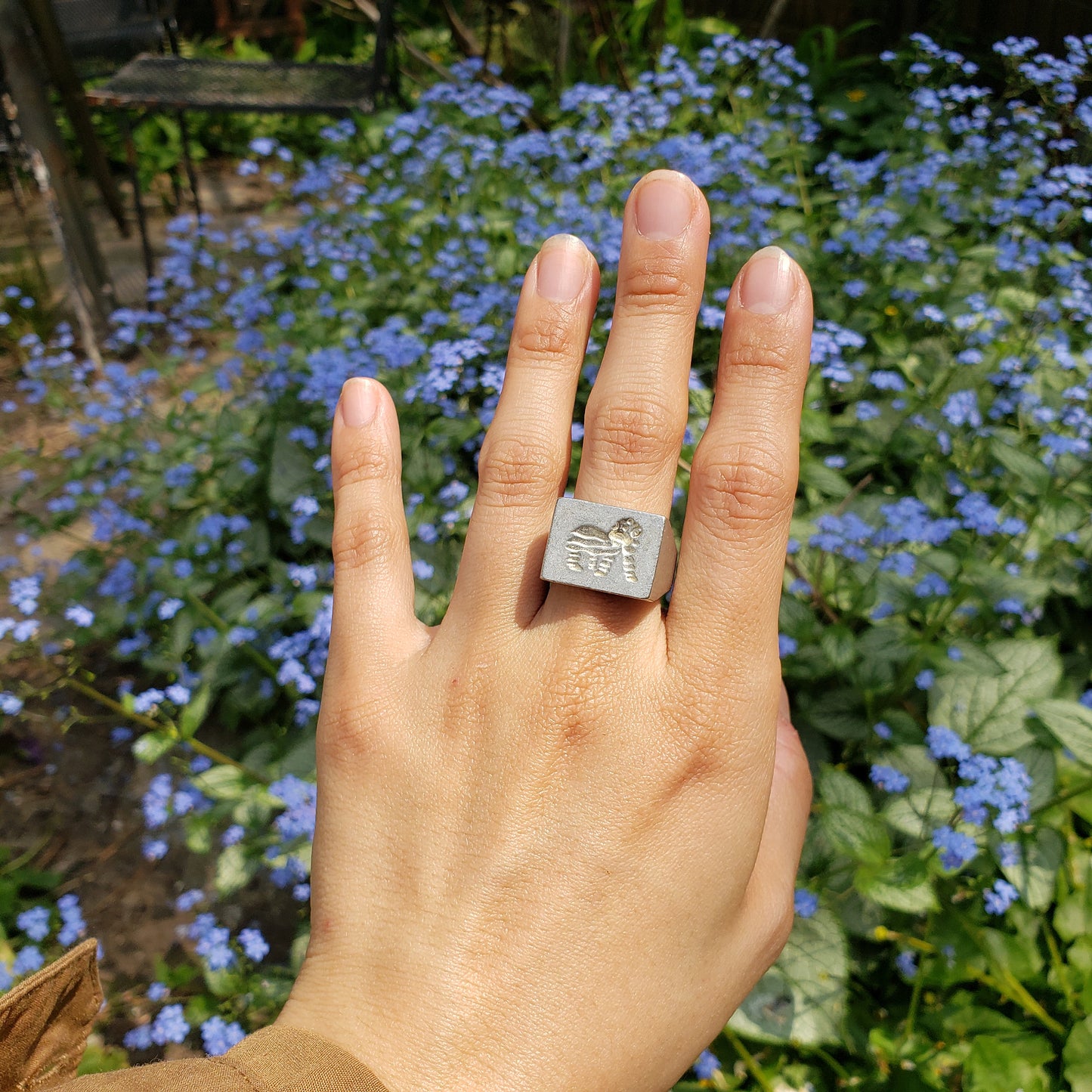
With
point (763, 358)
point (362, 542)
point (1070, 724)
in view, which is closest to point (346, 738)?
point (362, 542)

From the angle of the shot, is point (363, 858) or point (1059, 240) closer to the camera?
point (363, 858)

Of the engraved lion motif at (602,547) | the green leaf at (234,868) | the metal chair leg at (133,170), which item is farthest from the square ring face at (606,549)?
the metal chair leg at (133,170)

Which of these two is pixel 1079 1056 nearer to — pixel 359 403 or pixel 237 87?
pixel 359 403

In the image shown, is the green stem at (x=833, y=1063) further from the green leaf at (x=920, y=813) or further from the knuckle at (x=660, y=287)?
the knuckle at (x=660, y=287)

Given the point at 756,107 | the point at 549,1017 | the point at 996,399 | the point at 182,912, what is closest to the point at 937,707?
Answer: the point at 996,399

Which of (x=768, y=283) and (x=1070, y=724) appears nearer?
(x=768, y=283)

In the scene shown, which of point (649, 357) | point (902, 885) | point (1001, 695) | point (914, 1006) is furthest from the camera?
point (1001, 695)

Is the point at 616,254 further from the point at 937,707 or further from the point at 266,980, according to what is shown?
the point at 266,980
